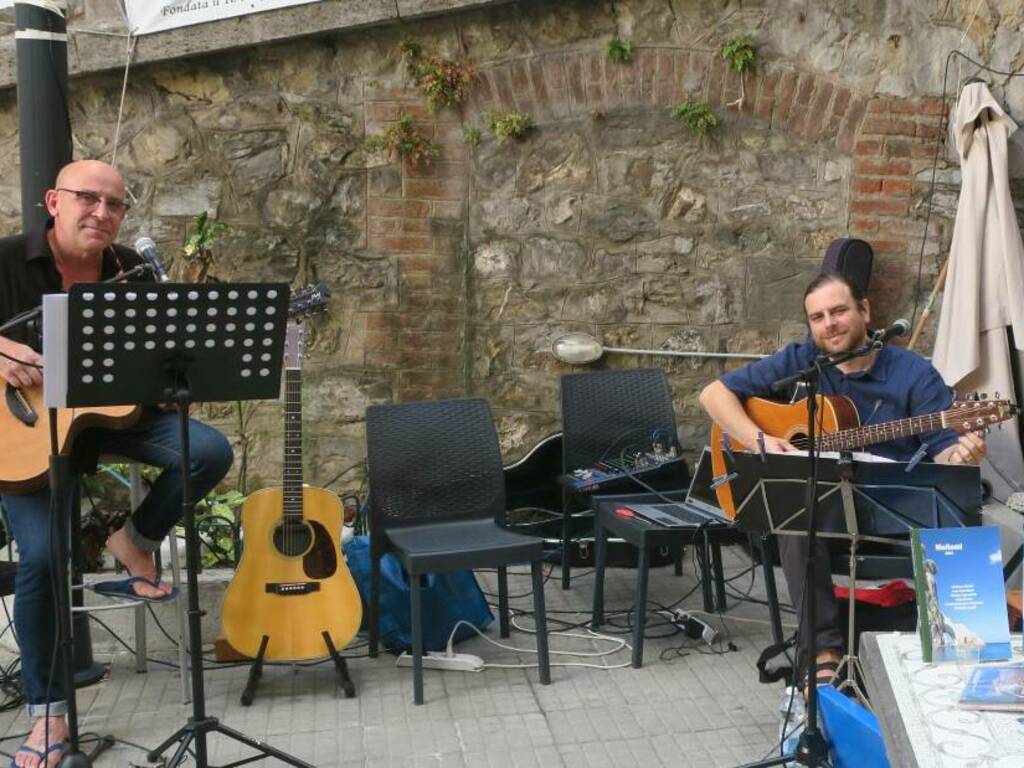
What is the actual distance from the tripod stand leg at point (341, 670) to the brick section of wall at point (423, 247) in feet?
6.30

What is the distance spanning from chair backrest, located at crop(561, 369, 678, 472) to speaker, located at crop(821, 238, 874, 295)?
3.55 ft

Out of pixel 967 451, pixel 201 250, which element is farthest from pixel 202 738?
pixel 201 250

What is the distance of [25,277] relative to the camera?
3.88 metres

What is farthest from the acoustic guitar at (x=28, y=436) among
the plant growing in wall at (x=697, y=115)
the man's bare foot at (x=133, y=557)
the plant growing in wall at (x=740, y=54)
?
the plant growing in wall at (x=740, y=54)

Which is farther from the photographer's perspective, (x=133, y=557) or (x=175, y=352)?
(x=133, y=557)

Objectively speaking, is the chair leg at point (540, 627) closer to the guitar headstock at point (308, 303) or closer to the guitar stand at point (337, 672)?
the guitar stand at point (337, 672)

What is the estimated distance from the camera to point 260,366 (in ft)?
11.2

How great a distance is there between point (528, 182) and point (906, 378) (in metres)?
2.42

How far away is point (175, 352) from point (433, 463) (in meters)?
1.78

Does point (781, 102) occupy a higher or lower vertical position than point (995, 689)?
higher

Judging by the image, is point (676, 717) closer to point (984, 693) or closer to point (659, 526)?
point (659, 526)

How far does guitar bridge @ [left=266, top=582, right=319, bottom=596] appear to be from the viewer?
14.2 ft

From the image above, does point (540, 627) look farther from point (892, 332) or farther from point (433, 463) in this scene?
point (892, 332)

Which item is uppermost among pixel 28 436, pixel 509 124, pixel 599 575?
pixel 509 124
